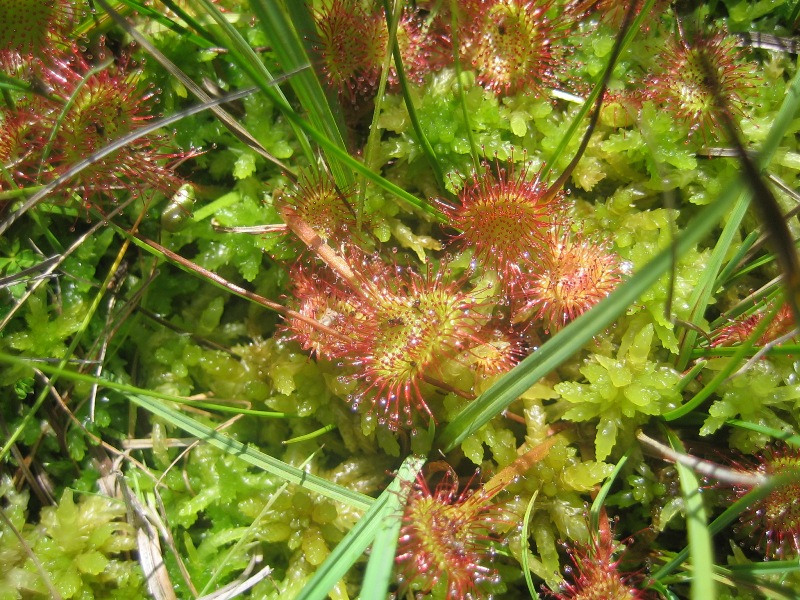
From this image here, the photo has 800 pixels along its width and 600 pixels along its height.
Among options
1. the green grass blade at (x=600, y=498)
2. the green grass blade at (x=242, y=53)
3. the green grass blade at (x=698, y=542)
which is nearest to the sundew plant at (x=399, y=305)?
the green grass blade at (x=600, y=498)

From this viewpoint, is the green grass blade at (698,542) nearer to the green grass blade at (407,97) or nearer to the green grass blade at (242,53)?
the green grass blade at (407,97)

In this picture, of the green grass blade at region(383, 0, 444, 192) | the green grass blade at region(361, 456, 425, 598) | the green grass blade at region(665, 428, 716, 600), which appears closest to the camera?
the green grass blade at region(665, 428, 716, 600)

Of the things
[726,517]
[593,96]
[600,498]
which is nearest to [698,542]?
[726,517]

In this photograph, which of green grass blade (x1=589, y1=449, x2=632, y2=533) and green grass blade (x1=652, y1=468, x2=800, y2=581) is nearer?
green grass blade (x1=652, y1=468, x2=800, y2=581)

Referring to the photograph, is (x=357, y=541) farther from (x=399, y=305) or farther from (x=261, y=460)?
(x=399, y=305)

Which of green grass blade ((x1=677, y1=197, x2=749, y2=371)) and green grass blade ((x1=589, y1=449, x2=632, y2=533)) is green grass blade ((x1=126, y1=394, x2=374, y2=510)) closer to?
green grass blade ((x1=589, y1=449, x2=632, y2=533))

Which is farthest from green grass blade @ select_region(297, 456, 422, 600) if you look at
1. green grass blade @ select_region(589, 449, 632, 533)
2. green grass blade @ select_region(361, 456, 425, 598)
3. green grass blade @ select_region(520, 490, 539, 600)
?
green grass blade @ select_region(589, 449, 632, 533)
